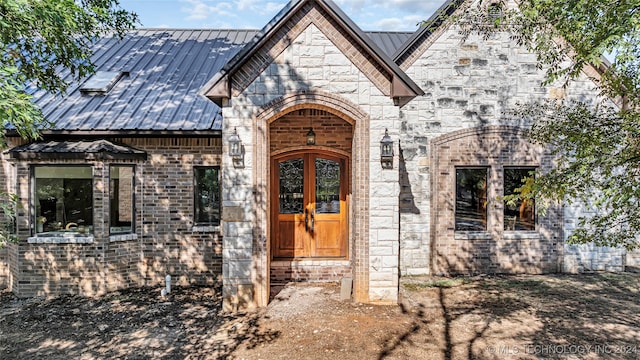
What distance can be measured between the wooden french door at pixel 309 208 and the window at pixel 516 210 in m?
4.21

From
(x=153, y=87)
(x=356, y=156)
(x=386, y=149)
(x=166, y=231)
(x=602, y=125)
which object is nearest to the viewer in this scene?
(x=602, y=125)

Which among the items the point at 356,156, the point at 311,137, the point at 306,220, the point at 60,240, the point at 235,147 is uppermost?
the point at 311,137

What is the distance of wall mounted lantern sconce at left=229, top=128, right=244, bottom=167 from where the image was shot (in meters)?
6.32

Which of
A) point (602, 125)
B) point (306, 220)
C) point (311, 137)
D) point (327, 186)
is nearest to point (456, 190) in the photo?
point (327, 186)

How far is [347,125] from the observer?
8.16 metres

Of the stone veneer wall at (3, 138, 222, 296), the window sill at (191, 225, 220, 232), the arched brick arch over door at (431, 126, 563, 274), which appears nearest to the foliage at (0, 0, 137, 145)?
the stone veneer wall at (3, 138, 222, 296)

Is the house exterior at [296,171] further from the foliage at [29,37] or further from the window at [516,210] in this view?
the foliage at [29,37]

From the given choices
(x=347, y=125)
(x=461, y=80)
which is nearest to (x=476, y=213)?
(x=461, y=80)

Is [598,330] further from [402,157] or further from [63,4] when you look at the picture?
[63,4]

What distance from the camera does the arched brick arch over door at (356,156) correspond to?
651 centimetres

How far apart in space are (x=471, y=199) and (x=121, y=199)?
27.1 ft

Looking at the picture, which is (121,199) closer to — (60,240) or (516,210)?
(60,240)

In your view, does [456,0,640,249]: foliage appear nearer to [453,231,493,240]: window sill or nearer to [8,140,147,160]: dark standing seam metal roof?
[453,231,493,240]: window sill

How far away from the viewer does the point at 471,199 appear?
9.09 metres
